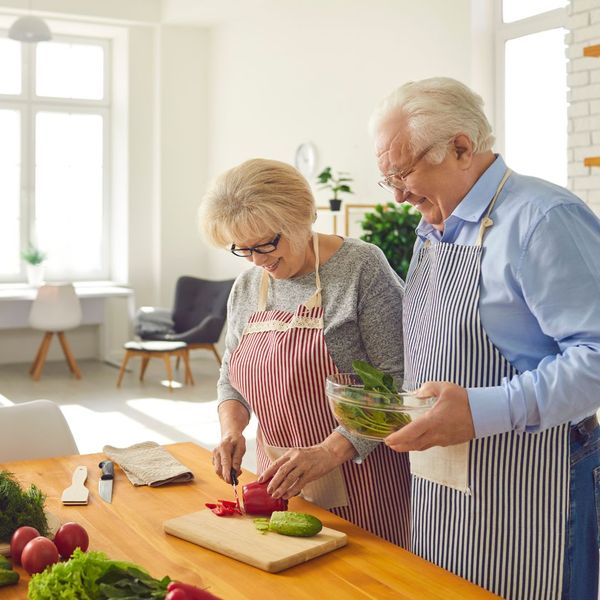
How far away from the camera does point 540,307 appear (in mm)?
1542

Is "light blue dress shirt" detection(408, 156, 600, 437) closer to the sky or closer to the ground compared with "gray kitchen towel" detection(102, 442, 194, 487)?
closer to the sky

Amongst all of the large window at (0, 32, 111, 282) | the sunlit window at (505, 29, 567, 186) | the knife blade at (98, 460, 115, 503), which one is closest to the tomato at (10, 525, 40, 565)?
the knife blade at (98, 460, 115, 503)

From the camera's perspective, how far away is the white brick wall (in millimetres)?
4531

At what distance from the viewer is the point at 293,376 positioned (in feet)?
6.84

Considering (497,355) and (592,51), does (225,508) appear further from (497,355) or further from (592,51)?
(592,51)

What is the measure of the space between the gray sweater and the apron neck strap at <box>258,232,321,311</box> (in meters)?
0.02

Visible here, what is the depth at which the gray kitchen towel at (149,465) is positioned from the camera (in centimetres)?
209

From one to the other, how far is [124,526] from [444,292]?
803 millimetres

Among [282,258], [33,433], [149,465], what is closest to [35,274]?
[33,433]

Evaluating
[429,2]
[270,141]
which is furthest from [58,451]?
[270,141]

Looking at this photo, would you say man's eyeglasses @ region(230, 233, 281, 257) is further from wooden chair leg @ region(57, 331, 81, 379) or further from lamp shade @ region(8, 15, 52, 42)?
wooden chair leg @ region(57, 331, 81, 379)

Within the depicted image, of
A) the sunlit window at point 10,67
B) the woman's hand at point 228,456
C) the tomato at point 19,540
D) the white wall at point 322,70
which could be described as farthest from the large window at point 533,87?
the sunlit window at point 10,67

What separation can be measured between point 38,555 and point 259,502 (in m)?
0.47

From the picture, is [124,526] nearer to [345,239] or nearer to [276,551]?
[276,551]
